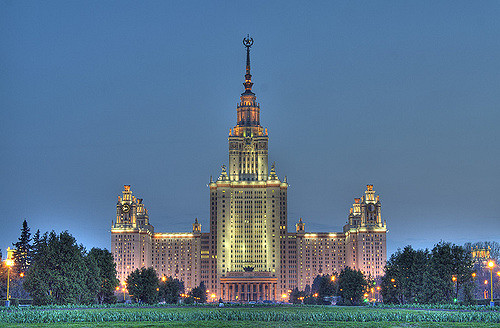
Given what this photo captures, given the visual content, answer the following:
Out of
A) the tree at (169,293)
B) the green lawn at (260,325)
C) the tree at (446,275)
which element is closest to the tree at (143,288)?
the tree at (169,293)

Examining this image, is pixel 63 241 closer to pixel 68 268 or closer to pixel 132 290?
pixel 68 268

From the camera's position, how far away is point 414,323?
216 ft

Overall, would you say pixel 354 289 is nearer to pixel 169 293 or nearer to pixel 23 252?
pixel 169 293

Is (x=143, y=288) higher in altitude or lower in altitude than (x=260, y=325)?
lower

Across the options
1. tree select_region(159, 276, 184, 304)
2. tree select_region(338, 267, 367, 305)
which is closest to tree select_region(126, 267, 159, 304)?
tree select_region(159, 276, 184, 304)

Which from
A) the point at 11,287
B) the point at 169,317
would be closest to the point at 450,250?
the point at 169,317

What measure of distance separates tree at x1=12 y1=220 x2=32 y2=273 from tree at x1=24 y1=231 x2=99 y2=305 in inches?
2580

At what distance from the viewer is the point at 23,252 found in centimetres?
16725

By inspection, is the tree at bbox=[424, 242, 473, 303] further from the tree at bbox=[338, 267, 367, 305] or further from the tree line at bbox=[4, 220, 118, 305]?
the tree line at bbox=[4, 220, 118, 305]

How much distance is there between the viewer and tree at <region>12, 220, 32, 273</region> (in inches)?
6511

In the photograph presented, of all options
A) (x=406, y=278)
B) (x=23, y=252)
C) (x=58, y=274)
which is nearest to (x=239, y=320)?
(x=58, y=274)

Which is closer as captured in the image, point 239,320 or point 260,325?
point 260,325

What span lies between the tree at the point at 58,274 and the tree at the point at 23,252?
65524mm

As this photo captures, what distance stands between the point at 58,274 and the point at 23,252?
74.2 metres
